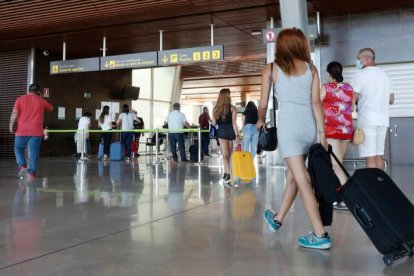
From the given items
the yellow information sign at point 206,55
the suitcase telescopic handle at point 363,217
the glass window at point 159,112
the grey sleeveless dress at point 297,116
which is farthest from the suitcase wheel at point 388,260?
the glass window at point 159,112

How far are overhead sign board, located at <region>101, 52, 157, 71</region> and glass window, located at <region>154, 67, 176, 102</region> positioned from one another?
10660 mm

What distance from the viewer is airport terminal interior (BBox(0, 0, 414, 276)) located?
2.53 metres

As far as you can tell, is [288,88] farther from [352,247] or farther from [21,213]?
[21,213]

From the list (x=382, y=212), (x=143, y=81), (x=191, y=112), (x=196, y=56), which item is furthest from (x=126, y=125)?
(x=191, y=112)

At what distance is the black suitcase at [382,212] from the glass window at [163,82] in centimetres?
2085

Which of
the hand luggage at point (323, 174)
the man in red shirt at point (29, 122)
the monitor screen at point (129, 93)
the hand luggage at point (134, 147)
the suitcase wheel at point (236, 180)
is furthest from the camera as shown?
the monitor screen at point (129, 93)

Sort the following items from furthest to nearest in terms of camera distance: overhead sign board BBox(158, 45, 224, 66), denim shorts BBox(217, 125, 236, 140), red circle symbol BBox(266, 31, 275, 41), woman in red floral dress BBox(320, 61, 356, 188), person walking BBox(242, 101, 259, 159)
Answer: overhead sign board BBox(158, 45, 224, 66)
red circle symbol BBox(266, 31, 275, 41)
person walking BBox(242, 101, 259, 159)
denim shorts BBox(217, 125, 236, 140)
woman in red floral dress BBox(320, 61, 356, 188)

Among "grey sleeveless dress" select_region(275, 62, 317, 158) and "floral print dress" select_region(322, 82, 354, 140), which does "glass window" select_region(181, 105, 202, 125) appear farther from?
"grey sleeveless dress" select_region(275, 62, 317, 158)

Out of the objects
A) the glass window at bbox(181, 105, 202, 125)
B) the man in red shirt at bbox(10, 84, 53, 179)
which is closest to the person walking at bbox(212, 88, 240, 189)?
the man in red shirt at bbox(10, 84, 53, 179)

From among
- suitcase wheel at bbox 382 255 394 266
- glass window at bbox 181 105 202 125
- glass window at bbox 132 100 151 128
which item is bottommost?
suitcase wheel at bbox 382 255 394 266

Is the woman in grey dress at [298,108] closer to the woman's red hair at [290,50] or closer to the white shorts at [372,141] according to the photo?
the woman's red hair at [290,50]

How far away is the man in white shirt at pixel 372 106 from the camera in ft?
13.2

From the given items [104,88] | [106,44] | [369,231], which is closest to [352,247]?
[369,231]

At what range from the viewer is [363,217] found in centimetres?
238
